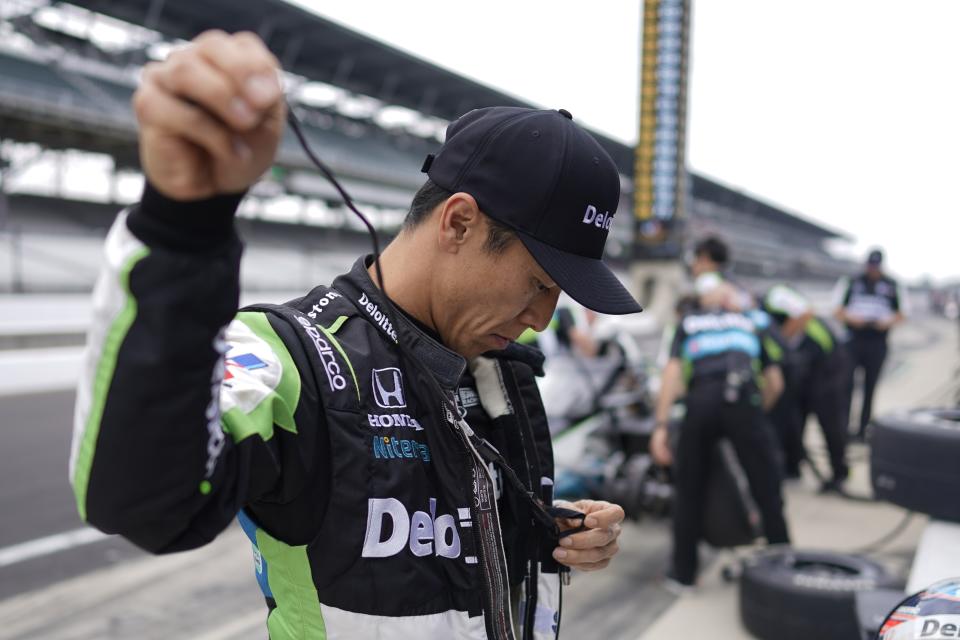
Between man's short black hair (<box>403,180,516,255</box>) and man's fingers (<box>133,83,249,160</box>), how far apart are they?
0.59m

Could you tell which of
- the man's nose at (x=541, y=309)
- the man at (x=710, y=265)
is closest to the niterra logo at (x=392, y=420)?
the man's nose at (x=541, y=309)

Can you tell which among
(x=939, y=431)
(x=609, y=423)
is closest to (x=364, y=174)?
(x=609, y=423)

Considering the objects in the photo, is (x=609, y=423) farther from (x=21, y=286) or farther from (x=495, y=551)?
(x=21, y=286)

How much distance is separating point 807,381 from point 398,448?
6.64 meters

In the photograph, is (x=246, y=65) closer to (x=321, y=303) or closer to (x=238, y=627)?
(x=321, y=303)

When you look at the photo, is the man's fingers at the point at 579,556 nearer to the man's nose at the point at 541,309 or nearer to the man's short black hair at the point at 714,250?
the man's nose at the point at 541,309

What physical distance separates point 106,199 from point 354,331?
27400mm

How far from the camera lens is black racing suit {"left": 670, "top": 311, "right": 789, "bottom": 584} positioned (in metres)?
4.19

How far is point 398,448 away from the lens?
1205mm

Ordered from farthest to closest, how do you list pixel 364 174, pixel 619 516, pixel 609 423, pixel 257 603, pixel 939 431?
pixel 364 174 < pixel 609 423 < pixel 257 603 < pixel 939 431 < pixel 619 516

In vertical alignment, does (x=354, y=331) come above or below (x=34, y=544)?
above

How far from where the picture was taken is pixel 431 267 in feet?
4.40

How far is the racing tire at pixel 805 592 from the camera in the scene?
3391mm

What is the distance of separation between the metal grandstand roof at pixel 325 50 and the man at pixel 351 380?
20636 millimetres
